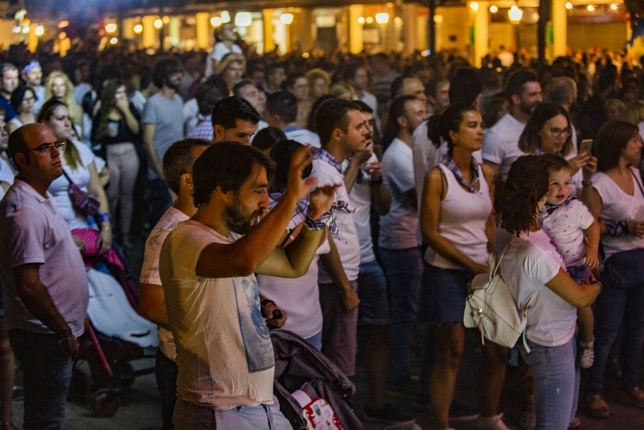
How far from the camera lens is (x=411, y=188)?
687cm

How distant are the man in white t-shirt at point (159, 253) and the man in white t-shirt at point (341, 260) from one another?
1253 mm

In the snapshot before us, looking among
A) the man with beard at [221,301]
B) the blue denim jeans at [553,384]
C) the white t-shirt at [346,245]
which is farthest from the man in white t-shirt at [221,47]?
the man with beard at [221,301]

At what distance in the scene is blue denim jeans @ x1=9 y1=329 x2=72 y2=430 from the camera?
459 centimetres

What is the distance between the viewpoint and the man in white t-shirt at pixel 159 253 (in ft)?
13.0

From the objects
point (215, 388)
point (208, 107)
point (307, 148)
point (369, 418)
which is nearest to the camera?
point (307, 148)

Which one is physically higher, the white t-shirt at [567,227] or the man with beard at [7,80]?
the man with beard at [7,80]

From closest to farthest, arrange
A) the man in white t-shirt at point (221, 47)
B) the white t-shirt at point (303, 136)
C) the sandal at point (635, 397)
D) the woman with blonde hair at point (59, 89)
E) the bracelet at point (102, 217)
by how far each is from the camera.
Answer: the sandal at point (635, 397) → the bracelet at point (102, 217) → the white t-shirt at point (303, 136) → the woman with blonde hair at point (59, 89) → the man in white t-shirt at point (221, 47)

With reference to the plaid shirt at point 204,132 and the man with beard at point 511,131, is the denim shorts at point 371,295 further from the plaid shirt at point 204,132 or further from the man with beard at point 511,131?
the plaid shirt at point 204,132

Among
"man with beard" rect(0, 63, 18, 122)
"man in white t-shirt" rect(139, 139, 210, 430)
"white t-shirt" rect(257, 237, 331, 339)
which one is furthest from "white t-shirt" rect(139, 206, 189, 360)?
"man with beard" rect(0, 63, 18, 122)

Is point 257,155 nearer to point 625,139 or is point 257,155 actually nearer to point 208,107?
point 625,139

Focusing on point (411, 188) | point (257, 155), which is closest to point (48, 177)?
point (257, 155)

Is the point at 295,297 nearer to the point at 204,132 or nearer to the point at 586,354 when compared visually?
the point at 586,354

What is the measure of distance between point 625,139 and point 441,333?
1.77m

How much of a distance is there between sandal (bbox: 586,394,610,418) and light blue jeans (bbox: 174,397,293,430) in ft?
11.2
